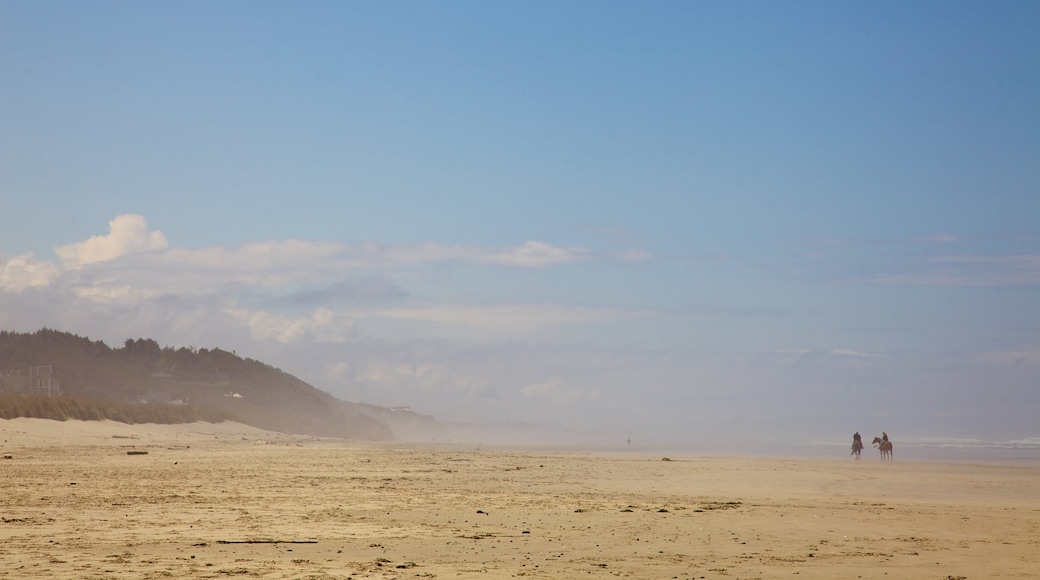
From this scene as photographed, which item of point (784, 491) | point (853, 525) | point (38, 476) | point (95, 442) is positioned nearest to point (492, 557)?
point (853, 525)

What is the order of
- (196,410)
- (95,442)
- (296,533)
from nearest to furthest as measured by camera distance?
(296,533) → (95,442) → (196,410)

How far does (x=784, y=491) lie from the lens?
2170 cm

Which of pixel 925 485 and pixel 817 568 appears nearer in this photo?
pixel 817 568

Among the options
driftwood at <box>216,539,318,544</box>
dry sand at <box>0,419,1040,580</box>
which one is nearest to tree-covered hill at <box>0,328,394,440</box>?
dry sand at <box>0,419,1040,580</box>

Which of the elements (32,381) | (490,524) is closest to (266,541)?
(490,524)

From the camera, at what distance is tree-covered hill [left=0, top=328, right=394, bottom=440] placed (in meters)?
93.9

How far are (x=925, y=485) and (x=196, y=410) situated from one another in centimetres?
Result: 5739

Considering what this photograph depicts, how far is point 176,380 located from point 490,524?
4036 inches

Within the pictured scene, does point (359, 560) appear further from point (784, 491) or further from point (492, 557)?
point (784, 491)

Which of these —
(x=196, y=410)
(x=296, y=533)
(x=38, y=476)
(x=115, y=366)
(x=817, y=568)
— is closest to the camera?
(x=817, y=568)

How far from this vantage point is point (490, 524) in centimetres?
1366

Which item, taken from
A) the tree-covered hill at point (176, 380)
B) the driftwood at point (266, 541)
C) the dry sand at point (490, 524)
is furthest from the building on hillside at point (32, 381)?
the driftwood at point (266, 541)

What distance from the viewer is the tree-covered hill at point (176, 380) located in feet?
308

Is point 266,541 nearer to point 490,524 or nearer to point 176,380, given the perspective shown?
point 490,524
